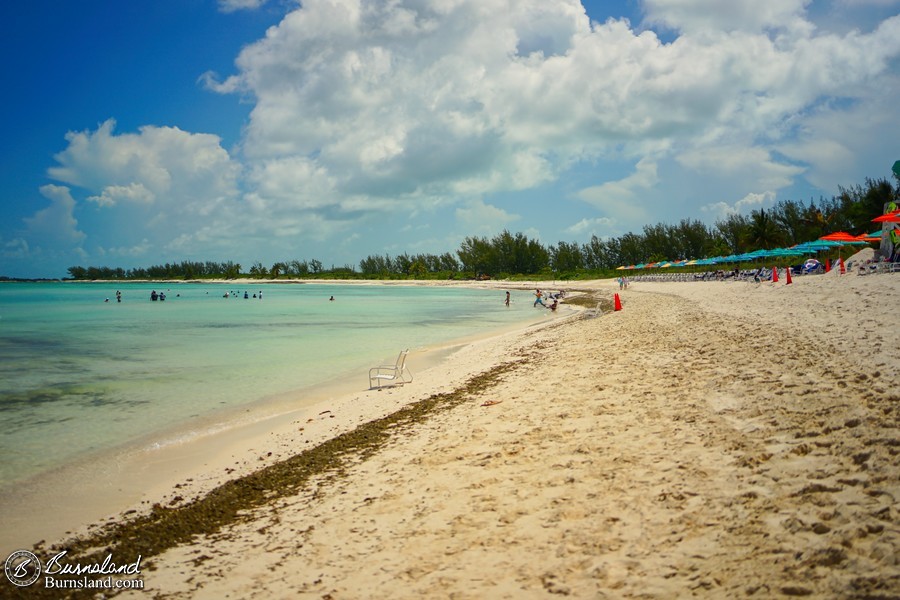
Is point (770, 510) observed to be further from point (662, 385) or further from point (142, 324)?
point (142, 324)

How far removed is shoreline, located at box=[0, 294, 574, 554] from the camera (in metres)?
5.81

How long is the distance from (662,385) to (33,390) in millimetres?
15941

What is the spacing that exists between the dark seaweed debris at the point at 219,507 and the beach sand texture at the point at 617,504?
269mm

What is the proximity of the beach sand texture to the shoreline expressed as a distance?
1827 mm

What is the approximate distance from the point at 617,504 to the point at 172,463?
671 centimetres

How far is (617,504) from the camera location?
4.21 meters

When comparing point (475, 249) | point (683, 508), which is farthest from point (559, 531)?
point (475, 249)
